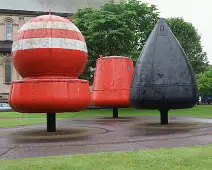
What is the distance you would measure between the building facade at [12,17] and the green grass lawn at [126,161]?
146 ft

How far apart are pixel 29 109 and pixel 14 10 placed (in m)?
45.5

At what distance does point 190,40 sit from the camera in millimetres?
42688

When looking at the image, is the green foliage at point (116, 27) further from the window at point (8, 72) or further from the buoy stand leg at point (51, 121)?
the window at point (8, 72)

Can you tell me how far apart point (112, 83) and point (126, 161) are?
39.6 feet

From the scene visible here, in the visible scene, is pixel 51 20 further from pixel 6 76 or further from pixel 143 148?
pixel 6 76

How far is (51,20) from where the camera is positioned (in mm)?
10930

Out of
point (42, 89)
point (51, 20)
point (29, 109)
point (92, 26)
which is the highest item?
point (92, 26)

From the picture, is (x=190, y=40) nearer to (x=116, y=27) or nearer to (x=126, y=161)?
(x=116, y=27)

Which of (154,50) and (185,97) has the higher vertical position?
(154,50)

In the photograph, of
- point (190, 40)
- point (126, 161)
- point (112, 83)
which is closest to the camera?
point (126, 161)

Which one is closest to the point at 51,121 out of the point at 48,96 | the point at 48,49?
the point at 48,96

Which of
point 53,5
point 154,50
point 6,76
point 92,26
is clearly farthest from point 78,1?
point 154,50

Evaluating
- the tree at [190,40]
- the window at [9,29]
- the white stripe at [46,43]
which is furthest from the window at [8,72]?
the white stripe at [46,43]

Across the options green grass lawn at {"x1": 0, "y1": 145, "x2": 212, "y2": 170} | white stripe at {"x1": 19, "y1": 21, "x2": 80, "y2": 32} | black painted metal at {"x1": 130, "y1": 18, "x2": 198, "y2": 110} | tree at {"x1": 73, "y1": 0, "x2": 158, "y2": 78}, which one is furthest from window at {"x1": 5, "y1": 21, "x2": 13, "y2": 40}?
green grass lawn at {"x1": 0, "y1": 145, "x2": 212, "y2": 170}
